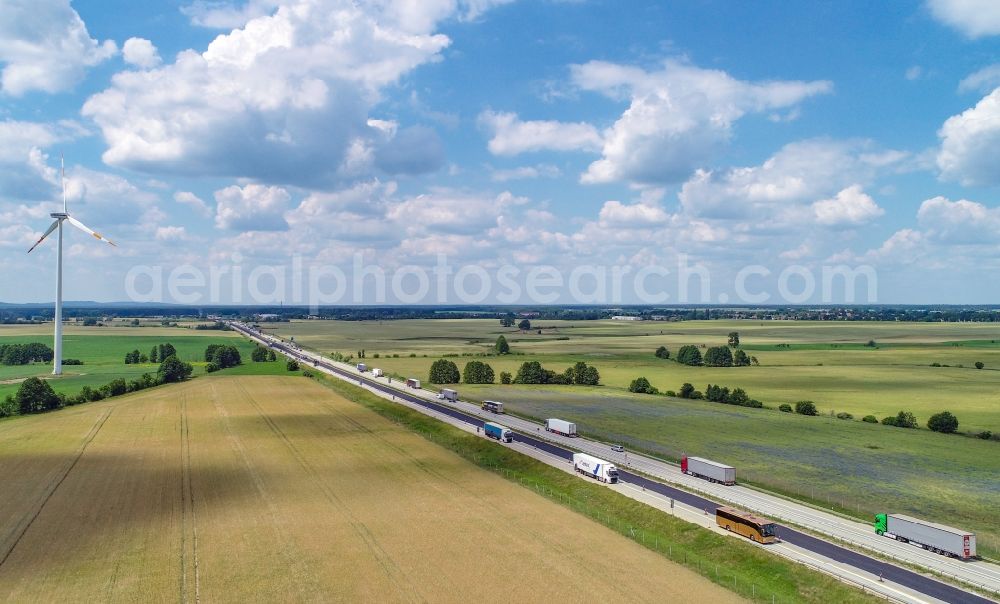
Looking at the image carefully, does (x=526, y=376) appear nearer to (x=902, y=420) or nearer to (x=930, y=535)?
(x=902, y=420)

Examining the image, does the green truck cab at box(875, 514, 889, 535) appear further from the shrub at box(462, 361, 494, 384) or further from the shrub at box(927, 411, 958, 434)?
the shrub at box(462, 361, 494, 384)

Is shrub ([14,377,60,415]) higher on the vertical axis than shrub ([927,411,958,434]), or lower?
higher

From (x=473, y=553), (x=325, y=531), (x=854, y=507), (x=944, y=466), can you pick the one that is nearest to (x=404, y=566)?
(x=473, y=553)

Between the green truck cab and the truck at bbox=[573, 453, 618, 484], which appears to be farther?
the truck at bbox=[573, 453, 618, 484]

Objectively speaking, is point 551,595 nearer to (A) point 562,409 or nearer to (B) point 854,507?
(B) point 854,507

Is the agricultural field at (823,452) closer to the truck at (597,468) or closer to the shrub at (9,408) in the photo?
the truck at (597,468)

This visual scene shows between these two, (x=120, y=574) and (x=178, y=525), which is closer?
(x=120, y=574)

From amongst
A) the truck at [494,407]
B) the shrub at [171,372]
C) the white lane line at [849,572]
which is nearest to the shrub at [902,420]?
the truck at [494,407]

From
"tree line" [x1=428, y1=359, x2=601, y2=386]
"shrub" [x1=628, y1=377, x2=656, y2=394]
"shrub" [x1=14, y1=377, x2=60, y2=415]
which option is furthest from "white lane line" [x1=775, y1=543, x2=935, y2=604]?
"shrub" [x1=14, y1=377, x2=60, y2=415]
